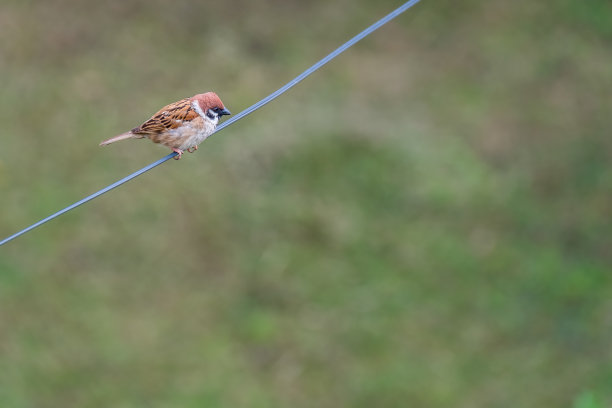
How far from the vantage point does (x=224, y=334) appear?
7.43 meters

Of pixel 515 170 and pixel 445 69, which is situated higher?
pixel 445 69

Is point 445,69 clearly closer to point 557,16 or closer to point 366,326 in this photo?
point 557,16

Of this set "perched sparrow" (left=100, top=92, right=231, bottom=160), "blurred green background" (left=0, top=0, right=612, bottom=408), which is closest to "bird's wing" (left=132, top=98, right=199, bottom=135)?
"perched sparrow" (left=100, top=92, right=231, bottom=160)

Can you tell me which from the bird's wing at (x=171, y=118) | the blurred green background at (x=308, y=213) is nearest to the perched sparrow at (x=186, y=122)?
the bird's wing at (x=171, y=118)

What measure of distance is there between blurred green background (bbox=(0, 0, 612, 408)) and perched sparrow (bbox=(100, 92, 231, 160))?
2626mm

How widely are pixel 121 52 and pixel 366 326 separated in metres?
4.54

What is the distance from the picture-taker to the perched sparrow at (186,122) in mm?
4949

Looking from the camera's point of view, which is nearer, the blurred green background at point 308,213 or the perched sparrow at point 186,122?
the perched sparrow at point 186,122

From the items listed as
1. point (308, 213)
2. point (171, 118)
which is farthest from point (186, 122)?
point (308, 213)

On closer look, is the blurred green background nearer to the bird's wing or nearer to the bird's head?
the bird's wing

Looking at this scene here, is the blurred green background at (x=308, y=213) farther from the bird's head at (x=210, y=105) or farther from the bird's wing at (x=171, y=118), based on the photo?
the bird's head at (x=210, y=105)

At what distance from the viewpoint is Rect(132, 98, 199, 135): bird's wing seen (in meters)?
4.96

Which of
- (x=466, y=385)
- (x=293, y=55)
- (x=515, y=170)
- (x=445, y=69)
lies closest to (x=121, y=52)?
(x=293, y=55)

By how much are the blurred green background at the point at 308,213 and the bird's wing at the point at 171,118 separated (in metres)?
2.66
